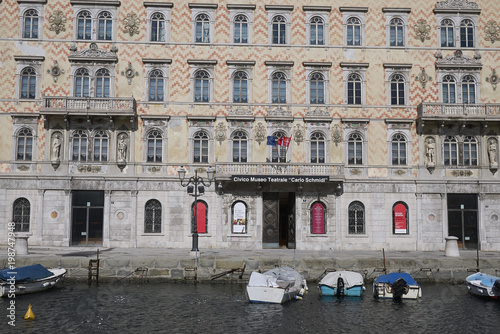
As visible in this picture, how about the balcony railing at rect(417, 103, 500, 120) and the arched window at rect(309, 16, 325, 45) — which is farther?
the arched window at rect(309, 16, 325, 45)

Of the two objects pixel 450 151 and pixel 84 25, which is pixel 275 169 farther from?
pixel 84 25

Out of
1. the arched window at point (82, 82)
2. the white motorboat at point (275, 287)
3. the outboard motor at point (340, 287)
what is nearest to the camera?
the white motorboat at point (275, 287)

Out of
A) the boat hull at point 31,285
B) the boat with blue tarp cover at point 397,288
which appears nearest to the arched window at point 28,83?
the boat hull at point 31,285

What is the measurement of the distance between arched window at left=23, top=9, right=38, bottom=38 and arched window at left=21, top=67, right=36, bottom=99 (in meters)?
2.65

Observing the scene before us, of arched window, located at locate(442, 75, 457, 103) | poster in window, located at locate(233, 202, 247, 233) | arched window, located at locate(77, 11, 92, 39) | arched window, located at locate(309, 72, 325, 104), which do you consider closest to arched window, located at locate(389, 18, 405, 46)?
arched window, located at locate(442, 75, 457, 103)

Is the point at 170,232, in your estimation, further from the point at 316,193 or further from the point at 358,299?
the point at 358,299

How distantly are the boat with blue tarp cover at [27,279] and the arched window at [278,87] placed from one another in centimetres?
2043

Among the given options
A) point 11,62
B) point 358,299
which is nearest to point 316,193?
point 358,299

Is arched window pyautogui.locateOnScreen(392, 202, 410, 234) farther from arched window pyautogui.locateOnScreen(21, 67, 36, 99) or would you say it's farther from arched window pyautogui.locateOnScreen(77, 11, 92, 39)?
arched window pyautogui.locateOnScreen(21, 67, 36, 99)

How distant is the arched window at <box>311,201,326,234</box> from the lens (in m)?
39.7

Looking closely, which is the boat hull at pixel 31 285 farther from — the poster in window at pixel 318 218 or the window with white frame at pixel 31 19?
the window with white frame at pixel 31 19

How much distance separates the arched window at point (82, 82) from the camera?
132 ft

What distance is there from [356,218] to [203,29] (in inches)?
732

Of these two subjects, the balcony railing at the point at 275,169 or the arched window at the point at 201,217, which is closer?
the balcony railing at the point at 275,169
